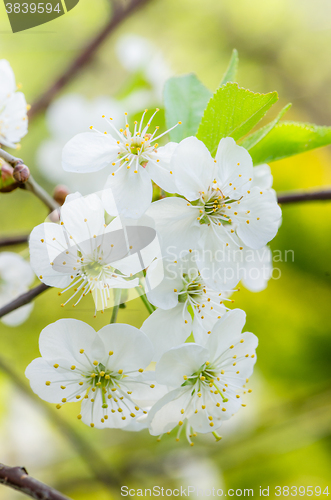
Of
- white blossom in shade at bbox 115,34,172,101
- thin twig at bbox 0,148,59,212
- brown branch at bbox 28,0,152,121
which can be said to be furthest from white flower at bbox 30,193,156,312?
brown branch at bbox 28,0,152,121

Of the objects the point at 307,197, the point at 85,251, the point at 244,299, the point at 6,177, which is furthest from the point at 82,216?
the point at 244,299

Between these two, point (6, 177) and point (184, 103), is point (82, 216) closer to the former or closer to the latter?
point (6, 177)

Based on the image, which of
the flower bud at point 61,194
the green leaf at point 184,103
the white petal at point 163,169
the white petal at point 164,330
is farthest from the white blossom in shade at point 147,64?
the white petal at point 164,330

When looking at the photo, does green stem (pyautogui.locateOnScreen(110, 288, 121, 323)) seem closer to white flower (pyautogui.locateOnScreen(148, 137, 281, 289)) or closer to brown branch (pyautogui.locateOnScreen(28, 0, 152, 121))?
white flower (pyautogui.locateOnScreen(148, 137, 281, 289))

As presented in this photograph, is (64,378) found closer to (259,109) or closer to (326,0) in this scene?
(259,109)

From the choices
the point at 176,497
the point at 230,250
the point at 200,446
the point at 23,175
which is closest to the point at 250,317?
the point at 200,446

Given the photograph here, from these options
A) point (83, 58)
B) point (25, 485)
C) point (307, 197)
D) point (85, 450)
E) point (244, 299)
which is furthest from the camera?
point (244, 299)

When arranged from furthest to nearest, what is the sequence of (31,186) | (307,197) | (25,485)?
(307,197), (31,186), (25,485)
